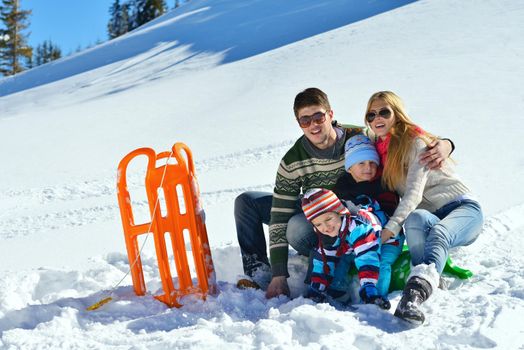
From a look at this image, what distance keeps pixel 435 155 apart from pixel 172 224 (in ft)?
5.07

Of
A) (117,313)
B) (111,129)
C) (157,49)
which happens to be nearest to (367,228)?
(117,313)

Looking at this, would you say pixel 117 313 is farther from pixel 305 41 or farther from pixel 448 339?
pixel 305 41

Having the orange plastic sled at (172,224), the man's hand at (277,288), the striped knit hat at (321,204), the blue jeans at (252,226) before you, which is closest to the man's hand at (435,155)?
the striped knit hat at (321,204)

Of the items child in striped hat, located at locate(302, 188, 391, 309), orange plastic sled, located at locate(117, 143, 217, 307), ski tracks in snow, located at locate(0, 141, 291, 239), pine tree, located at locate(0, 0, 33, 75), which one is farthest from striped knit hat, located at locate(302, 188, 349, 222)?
pine tree, located at locate(0, 0, 33, 75)

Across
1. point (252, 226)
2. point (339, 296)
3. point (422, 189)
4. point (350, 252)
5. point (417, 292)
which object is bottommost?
point (339, 296)

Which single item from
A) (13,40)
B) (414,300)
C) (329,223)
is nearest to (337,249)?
(329,223)

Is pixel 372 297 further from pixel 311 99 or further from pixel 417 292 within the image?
pixel 311 99

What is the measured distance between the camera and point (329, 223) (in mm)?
2971

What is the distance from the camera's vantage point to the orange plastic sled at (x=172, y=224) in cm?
316

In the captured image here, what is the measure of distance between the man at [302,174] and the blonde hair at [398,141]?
0.43ft

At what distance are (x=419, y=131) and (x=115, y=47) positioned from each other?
20555 mm

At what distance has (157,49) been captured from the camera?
20.4m

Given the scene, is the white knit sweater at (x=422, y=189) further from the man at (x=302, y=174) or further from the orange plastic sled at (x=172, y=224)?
the orange plastic sled at (x=172, y=224)

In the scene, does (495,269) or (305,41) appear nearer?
(495,269)
